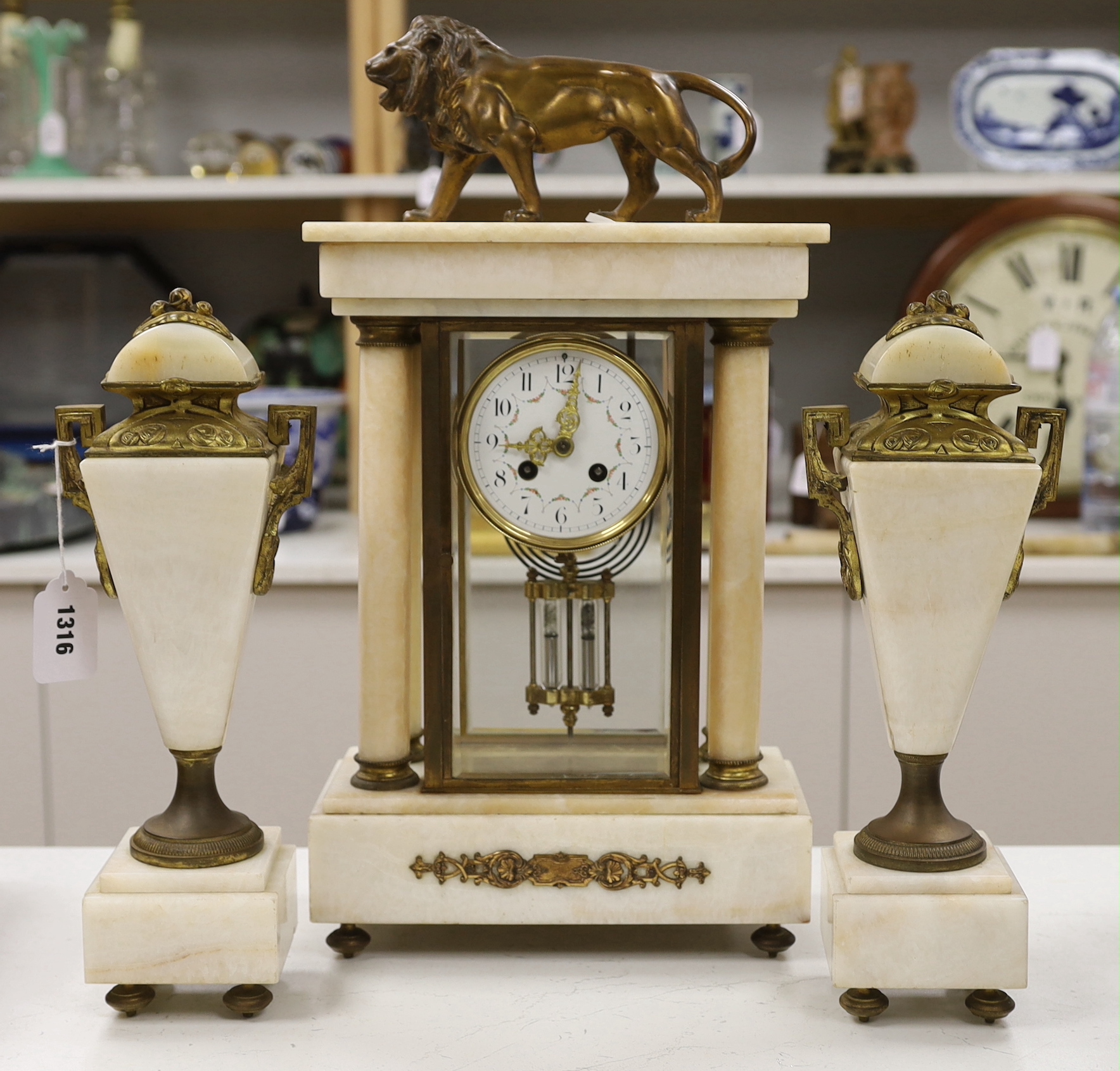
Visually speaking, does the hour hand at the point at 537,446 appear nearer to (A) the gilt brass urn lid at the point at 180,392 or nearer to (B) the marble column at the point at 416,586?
(B) the marble column at the point at 416,586

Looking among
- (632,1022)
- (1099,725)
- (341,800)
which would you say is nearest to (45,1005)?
(341,800)

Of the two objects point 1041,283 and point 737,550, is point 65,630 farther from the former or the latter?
point 1041,283

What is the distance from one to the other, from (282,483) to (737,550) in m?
0.30

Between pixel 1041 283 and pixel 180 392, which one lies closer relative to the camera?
pixel 180 392

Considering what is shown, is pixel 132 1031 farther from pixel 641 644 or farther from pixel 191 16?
pixel 191 16

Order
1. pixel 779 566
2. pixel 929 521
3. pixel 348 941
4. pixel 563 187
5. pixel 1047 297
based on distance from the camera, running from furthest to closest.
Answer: pixel 1047 297
pixel 563 187
pixel 779 566
pixel 348 941
pixel 929 521

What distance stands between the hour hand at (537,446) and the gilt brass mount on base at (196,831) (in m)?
0.28

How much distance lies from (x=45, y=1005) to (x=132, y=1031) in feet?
0.24

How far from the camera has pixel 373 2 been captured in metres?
1.94

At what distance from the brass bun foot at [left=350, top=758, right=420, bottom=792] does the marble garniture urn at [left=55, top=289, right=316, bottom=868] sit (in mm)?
91

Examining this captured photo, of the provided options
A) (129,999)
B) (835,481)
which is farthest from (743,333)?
(129,999)

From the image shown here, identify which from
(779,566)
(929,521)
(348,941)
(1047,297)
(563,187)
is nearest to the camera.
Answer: (929,521)

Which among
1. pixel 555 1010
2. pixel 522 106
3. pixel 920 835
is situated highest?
pixel 522 106

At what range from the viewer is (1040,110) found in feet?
6.61
